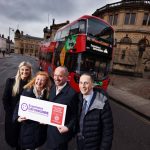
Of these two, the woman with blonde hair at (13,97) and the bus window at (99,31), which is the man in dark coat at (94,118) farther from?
the bus window at (99,31)

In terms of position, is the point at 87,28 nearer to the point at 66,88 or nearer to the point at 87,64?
the point at 87,64

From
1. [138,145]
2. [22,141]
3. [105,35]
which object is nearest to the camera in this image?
[22,141]

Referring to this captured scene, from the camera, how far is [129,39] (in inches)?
1223

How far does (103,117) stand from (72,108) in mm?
453

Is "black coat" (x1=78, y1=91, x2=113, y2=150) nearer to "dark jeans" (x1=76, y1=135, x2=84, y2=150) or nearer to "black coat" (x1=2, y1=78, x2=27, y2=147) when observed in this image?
"dark jeans" (x1=76, y1=135, x2=84, y2=150)

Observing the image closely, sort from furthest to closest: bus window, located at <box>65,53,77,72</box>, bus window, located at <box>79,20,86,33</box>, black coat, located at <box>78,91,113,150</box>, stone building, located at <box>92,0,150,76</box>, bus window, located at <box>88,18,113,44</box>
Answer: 1. stone building, located at <box>92,0,150,76</box>
2. bus window, located at <box>88,18,113,44</box>
3. bus window, located at <box>79,20,86,33</box>
4. bus window, located at <box>65,53,77,72</box>
5. black coat, located at <box>78,91,113,150</box>

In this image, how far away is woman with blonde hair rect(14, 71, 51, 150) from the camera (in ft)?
8.48

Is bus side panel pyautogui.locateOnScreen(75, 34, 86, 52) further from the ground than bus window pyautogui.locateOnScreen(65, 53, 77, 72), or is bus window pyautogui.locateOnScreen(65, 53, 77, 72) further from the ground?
bus side panel pyautogui.locateOnScreen(75, 34, 86, 52)

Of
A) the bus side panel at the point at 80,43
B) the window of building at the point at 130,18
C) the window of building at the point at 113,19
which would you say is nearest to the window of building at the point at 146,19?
the window of building at the point at 130,18

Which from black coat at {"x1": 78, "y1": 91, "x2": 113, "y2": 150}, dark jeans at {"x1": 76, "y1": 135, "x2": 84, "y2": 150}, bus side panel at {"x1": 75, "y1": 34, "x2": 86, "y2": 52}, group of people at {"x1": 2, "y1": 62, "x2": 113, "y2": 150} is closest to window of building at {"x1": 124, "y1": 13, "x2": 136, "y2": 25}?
bus side panel at {"x1": 75, "y1": 34, "x2": 86, "y2": 52}

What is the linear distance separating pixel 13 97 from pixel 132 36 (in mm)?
31256

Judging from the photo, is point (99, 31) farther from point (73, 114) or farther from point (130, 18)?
point (130, 18)

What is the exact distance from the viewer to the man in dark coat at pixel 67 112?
243 cm

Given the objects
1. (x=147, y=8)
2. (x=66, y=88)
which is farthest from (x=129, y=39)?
(x=66, y=88)
